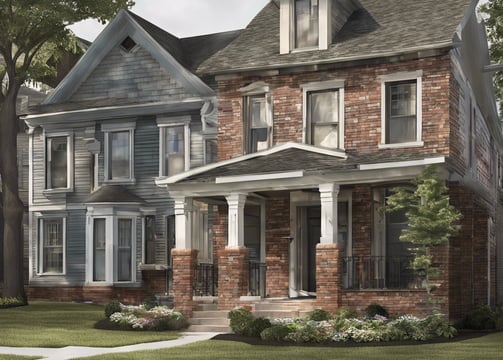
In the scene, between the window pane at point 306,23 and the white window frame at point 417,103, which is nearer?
the white window frame at point 417,103

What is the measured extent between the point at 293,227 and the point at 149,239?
7914mm

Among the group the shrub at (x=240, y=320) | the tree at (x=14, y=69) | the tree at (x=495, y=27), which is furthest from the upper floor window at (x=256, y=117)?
the tree at (x=495, y=27)

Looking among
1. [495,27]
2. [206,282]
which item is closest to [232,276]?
[206,282]

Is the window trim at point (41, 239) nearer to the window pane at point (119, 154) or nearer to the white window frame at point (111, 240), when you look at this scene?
the white window frame at point (111, 240)

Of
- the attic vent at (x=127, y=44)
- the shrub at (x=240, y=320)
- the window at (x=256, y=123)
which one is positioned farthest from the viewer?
the attic vent at (x=127, y=44)

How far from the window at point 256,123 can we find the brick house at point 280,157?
45 millimetres

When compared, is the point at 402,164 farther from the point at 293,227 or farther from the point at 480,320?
the point at 293,227

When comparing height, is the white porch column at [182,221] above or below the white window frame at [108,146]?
below

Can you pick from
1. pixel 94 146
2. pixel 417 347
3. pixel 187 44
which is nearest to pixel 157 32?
pixel 187 44

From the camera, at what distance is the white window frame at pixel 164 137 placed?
32.0 meters

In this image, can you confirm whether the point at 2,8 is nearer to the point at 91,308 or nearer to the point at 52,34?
the point at 52,34

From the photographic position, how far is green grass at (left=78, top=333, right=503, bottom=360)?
17.4m

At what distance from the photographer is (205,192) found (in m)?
25.3

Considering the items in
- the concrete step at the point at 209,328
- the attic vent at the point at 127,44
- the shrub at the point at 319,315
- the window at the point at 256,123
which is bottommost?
the concrete step at the point at 209,328
